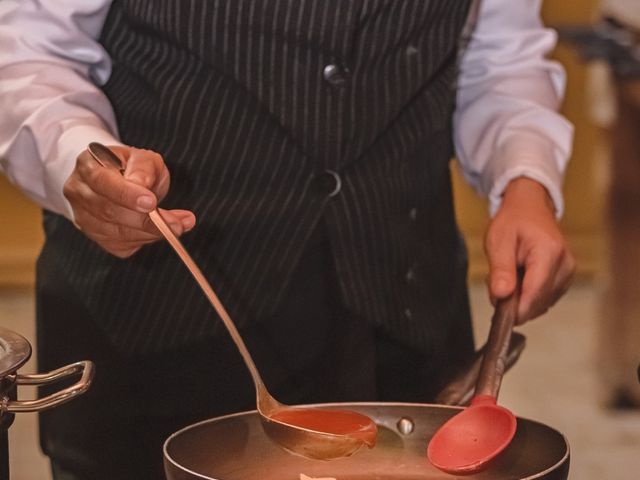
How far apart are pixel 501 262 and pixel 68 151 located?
1.41 feet

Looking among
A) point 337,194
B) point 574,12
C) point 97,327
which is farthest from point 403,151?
point 574,12

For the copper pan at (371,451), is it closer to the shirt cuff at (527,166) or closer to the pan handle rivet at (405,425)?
the pan handle rivet at (405,425)

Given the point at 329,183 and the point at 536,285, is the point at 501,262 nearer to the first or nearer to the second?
the point at 536,285

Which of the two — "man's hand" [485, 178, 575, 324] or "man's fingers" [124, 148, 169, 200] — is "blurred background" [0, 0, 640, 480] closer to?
"man's hand" [485, 178, 575, 324]

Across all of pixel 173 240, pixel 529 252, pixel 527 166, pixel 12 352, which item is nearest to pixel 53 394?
pixel 12 352

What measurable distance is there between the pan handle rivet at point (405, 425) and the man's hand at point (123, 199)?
0.24 metres

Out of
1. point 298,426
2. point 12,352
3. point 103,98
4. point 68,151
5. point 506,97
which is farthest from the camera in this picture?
point 506,97

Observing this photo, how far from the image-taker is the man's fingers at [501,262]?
3.52 ft

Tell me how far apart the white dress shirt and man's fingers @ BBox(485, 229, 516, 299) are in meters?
0.11

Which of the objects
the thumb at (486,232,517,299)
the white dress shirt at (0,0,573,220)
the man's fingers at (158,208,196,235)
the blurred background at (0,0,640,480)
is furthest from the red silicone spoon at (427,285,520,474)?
the blurred background at (0,0,640,480)

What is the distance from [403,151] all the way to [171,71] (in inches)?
10.1

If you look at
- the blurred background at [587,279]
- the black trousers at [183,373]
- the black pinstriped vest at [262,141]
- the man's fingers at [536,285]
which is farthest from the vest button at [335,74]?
the blurred background at [587,279]

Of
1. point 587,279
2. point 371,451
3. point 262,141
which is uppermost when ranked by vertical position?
point 262,141

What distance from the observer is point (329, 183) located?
3.80 ft
